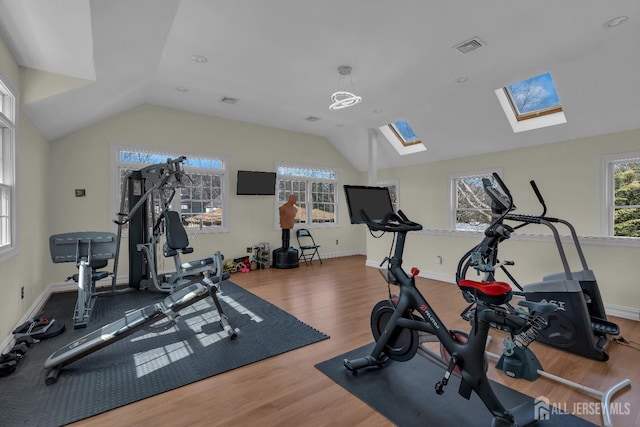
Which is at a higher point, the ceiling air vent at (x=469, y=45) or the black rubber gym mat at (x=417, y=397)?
the ceiling air vent at (x=469, y=45)

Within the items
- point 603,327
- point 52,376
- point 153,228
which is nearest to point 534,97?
point 603,327

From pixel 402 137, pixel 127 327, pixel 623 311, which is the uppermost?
pixel 402 137

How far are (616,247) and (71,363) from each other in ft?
18.2

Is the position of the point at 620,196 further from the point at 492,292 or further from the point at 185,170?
the point at 185,170

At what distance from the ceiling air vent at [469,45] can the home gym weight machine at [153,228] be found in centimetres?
373

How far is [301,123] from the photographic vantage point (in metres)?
6.55

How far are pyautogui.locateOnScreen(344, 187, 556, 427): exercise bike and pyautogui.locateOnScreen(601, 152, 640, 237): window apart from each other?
12.0 feet

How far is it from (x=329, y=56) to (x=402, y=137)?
135 inches

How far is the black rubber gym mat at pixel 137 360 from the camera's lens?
6.44 ft

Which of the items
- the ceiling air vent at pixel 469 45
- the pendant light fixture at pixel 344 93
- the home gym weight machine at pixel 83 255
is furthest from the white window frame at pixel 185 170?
the ceiling air vent at pixel 469 45

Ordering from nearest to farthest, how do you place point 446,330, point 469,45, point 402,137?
point 446,330, point 469,45, point 402,137

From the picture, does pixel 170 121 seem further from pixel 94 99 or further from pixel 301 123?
pixel 301 123

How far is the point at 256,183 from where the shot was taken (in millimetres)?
6469

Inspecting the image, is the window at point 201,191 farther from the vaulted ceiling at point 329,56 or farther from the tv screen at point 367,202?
the tv screen at point 367,202
